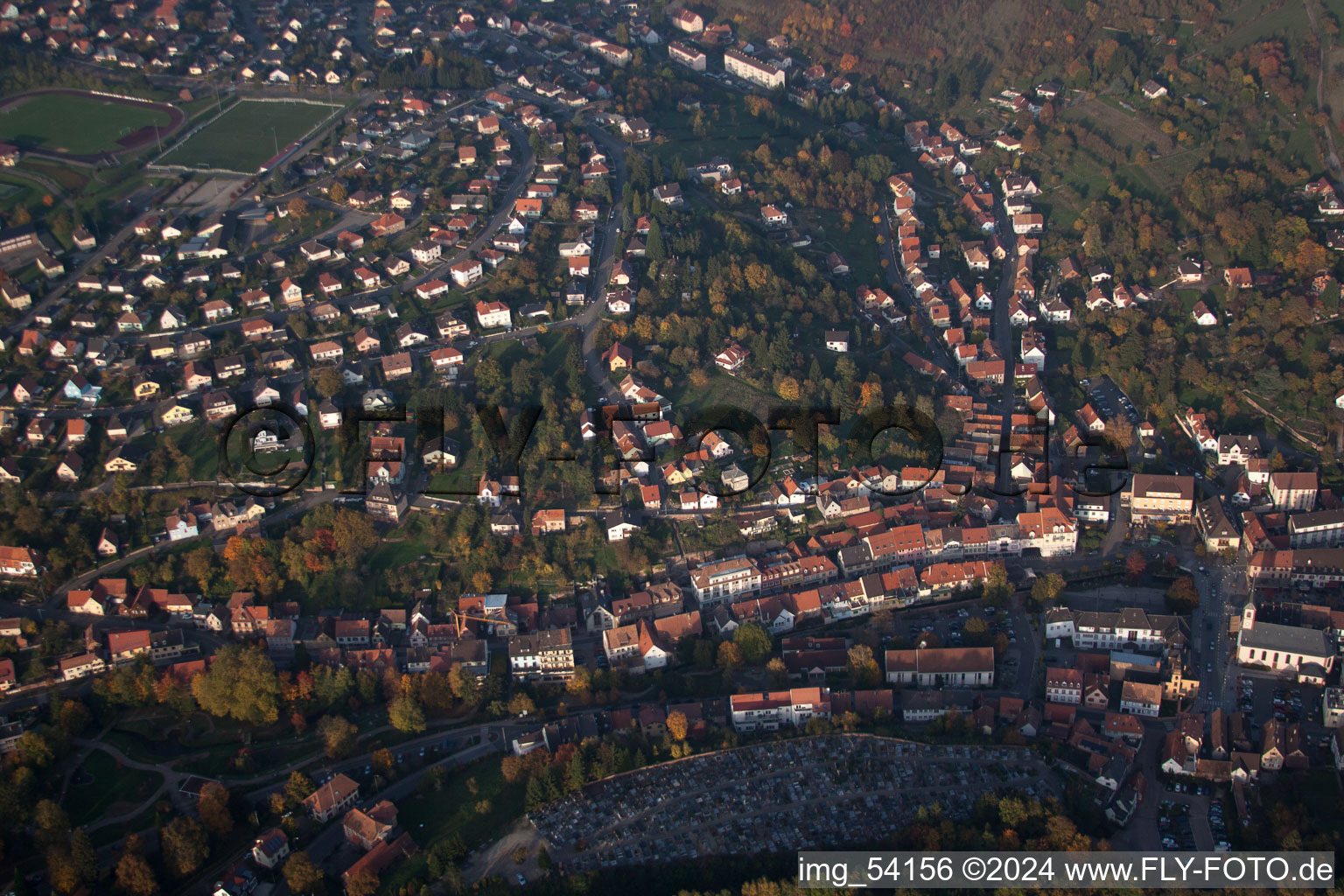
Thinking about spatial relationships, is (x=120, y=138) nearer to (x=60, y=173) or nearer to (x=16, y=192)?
(x=60, y=173)

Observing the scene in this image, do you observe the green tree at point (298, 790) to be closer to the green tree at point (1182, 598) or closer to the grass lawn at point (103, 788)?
the grass lawn at point (103, 788)

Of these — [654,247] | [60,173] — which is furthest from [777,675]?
[60,173]

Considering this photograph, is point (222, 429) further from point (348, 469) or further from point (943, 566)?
point (943, 566)

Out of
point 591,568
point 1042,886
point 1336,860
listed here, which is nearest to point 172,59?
point 591,568

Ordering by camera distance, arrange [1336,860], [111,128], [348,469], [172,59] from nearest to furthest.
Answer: [1336,860] < [348,469] < [111,128] < [172,59]

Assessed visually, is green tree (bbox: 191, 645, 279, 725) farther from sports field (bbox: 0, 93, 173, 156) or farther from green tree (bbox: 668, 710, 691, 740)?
sports field (bbox: 0, 93, 173, 156)

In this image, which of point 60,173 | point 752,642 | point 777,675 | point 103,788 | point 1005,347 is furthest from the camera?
point 60,173
